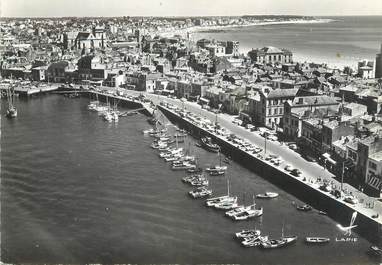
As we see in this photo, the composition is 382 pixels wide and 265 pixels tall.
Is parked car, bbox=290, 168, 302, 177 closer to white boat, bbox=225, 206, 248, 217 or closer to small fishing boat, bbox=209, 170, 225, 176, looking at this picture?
small fishing boat, bbox=209, 170, 225, 176

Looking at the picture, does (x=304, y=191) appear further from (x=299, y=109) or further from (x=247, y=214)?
(x=299, y=109)

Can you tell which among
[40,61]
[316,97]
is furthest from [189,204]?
[40,61]

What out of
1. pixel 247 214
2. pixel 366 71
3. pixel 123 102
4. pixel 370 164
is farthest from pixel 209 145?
pixel 366 71

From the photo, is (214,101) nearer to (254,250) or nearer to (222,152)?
(222,152)

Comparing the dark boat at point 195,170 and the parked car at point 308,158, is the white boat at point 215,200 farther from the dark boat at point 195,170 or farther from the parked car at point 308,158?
the parked car at point 308,158

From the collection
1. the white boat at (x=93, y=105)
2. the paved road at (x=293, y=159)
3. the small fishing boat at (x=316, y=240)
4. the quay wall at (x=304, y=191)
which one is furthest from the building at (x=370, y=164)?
the white boat at (x=93, y=105)

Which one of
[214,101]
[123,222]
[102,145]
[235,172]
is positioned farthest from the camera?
[214,101]
